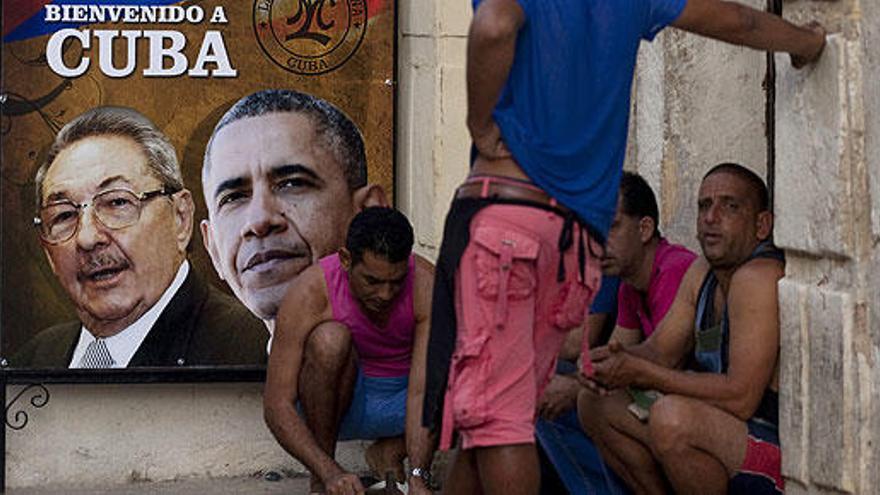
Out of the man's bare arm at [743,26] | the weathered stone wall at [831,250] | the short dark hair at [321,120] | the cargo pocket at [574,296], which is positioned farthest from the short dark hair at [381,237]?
the man's bare arm at [743,26]

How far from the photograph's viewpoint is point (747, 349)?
5.23 meters

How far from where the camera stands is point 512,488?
4.80m

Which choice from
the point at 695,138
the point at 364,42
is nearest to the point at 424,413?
the point at 695,138

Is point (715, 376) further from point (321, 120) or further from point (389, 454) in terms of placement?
point (321, 120)

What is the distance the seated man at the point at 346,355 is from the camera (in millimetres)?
6098

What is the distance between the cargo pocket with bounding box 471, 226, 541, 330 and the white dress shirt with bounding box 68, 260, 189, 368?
243 centimetres

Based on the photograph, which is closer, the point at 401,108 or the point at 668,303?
the point at 668,303

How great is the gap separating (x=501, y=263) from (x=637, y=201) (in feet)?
4.34

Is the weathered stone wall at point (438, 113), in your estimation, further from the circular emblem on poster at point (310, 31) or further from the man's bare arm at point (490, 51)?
the man's bare arm at point (490, 51)

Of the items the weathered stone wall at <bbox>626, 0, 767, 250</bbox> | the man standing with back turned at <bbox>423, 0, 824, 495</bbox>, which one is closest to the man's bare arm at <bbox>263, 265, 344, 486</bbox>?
the weathered stone wall at <bbox>626, 0, 767, 250</bbox>

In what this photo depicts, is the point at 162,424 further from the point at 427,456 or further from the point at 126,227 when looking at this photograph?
the point at 427,456

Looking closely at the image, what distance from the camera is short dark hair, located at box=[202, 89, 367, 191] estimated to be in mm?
6938

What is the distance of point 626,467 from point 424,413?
76cm

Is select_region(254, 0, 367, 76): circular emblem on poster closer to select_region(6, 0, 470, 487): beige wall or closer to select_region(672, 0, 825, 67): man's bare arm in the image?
select_region(6, 0, 470, 487): beige wall
